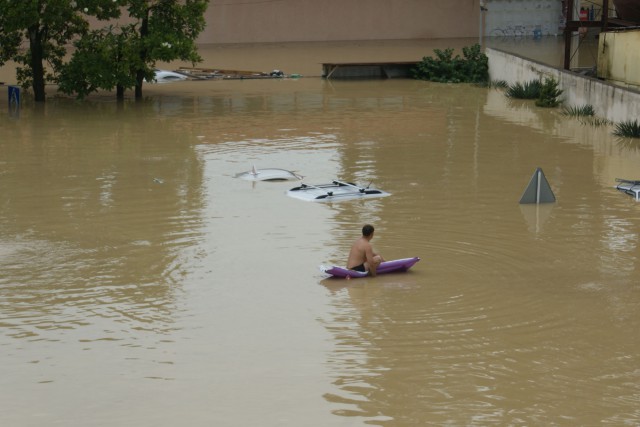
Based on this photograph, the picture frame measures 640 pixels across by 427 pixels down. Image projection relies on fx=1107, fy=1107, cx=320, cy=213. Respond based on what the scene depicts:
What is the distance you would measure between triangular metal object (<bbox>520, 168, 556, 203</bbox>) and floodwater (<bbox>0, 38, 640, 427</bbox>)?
0.70 ft

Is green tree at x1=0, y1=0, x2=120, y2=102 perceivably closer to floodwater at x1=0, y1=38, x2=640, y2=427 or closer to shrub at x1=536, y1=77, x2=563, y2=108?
floodwater at x1=0, y1=38, x2=640, y2=427

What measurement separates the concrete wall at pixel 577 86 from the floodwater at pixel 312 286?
56.1 inches

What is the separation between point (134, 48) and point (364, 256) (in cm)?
2122

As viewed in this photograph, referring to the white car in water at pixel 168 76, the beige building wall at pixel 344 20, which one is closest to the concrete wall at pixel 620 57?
the white car in water at pixel 168 76

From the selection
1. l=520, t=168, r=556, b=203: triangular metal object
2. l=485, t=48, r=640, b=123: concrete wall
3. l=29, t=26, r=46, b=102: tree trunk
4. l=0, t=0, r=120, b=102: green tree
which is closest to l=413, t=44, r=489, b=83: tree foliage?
l=485, t=48, r=640, b=123: concrete wall

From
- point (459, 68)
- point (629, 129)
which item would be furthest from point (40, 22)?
point (629, 129)

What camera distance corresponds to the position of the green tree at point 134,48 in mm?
33844

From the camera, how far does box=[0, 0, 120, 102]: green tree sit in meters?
32.6

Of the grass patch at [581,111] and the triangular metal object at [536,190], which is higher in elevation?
the grass patch at [581,111]

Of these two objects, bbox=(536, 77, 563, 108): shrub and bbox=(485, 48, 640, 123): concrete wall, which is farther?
bbox=(536, 77, 563, 108): shrub

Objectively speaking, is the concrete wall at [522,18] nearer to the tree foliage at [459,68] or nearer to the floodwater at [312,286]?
the tree foliage at [459,68]

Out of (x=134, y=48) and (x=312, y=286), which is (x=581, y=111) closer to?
(x=134, y=48)

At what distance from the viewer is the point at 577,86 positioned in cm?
3266

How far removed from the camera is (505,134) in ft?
92.9
